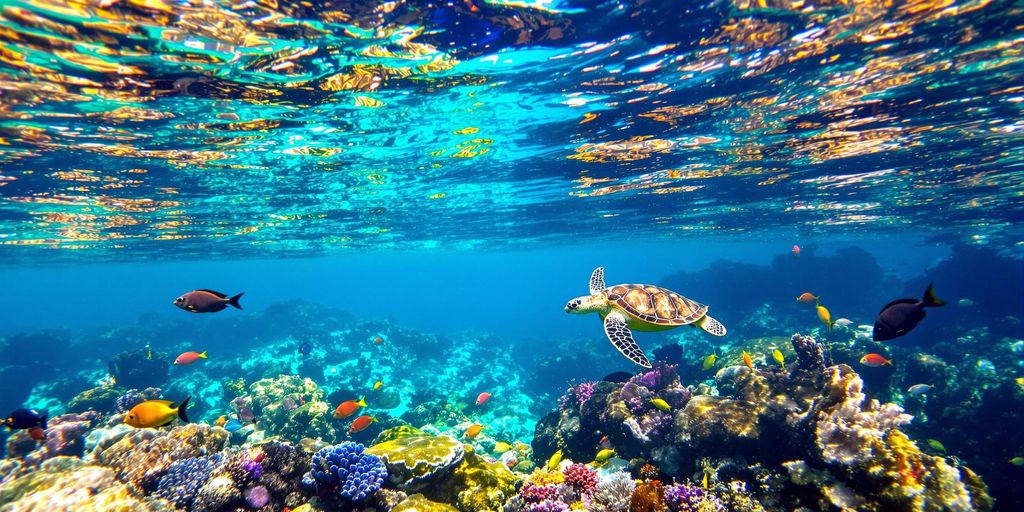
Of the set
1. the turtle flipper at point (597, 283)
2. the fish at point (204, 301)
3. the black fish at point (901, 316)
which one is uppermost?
the fish at point (204, 301)

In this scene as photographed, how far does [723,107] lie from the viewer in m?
12.1

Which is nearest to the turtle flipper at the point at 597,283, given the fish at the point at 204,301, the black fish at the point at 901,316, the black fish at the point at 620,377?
the black fish at the point at 620,377

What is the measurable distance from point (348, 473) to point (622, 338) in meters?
4.73

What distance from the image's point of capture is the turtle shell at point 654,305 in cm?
802

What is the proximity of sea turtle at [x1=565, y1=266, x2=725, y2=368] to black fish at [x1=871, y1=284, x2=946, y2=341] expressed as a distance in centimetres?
298

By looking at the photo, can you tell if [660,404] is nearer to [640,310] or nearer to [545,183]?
[640,310]

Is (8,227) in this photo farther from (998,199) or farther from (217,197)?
(998,199)

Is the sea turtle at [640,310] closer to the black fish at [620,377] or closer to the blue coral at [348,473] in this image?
the black fish at [620,377]

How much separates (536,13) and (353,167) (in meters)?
11.5

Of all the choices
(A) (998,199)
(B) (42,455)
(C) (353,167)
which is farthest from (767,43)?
(A) (998,199)

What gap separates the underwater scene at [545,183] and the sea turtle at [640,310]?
0.23 ft

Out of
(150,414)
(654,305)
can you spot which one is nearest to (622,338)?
(654,305)

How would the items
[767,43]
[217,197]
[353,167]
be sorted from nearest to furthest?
[767,43]
[353,167]
[217,197]

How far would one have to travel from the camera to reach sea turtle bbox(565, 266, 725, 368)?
7.99 metres
